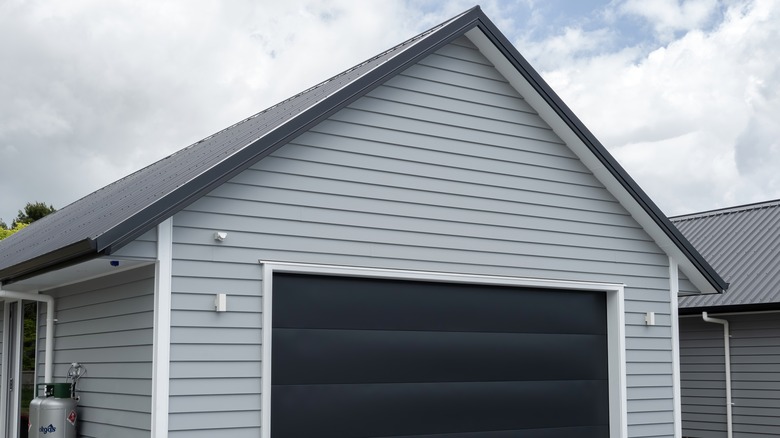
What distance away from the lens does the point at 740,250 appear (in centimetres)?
1547

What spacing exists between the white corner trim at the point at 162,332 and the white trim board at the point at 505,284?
0.86 meters

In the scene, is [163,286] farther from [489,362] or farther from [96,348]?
[489,362]

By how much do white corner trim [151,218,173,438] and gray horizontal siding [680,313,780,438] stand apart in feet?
31.6

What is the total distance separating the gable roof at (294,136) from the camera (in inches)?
282

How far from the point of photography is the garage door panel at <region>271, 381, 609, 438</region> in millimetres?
8086

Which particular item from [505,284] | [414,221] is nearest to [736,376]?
[505,284]

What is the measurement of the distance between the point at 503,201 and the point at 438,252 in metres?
1.04

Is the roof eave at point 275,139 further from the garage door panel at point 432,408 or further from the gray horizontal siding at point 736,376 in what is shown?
the gray horizontal siding at point 736,376

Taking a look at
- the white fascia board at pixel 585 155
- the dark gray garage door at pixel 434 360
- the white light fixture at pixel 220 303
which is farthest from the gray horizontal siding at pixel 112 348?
the white fascia board at pixel 585 155

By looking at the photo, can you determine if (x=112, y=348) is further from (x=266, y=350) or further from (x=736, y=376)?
(x=736, y=376)

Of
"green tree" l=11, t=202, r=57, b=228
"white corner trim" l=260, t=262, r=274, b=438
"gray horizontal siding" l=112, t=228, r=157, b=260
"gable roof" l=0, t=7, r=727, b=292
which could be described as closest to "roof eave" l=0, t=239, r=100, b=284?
"gable roof" l=0, t=7, r=727, b=292

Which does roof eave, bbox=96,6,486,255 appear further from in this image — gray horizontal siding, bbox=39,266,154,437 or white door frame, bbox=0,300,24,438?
white door frame, bbox=0,300,24,438

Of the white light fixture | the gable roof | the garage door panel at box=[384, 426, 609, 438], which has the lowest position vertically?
the garage door panel at box=[384, 426, 609, 438]

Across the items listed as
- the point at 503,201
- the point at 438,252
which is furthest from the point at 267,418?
the point at 503,201
